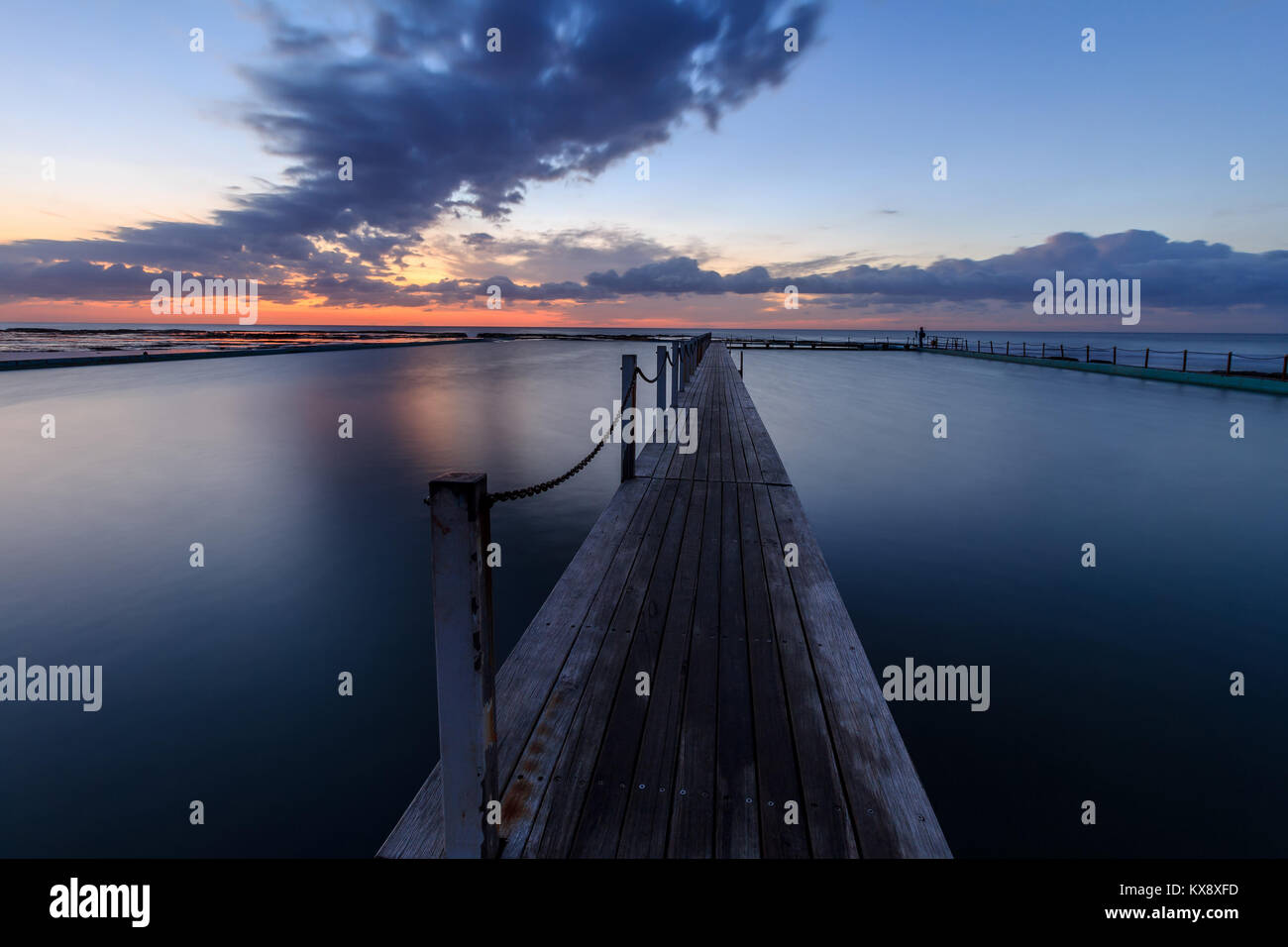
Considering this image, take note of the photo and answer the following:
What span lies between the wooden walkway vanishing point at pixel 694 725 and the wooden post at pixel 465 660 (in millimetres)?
193

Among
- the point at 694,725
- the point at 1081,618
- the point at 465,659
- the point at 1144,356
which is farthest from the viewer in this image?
the point at 1144,356

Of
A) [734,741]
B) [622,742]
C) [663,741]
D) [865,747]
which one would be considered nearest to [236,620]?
[622,742]

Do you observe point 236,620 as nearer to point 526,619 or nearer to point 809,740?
point 526,619

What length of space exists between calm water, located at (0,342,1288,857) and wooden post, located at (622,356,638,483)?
1.54m

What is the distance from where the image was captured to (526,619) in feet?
19.5

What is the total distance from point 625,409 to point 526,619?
2.80 meters

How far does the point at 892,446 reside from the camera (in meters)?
13.8

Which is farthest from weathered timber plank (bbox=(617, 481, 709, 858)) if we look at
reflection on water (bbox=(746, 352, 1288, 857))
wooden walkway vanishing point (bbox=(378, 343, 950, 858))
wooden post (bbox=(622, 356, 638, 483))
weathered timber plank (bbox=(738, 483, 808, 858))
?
wooden post (bbox=(622, 356, 638, 483))

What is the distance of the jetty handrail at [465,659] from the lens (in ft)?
5.66

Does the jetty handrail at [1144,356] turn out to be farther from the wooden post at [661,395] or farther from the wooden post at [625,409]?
the wooden post at [625,409]

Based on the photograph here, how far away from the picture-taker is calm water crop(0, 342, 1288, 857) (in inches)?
140
